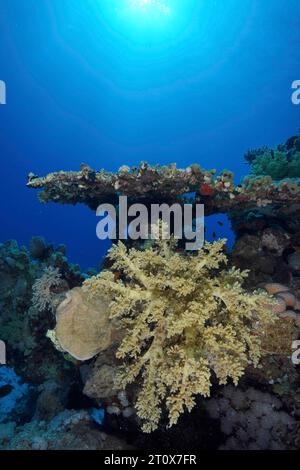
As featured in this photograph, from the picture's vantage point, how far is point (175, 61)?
68.9 meters

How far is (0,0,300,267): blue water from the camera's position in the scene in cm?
5516

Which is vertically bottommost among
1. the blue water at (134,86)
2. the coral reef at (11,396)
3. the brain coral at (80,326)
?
the coral reef at (11,396)

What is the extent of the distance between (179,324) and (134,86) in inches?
3113

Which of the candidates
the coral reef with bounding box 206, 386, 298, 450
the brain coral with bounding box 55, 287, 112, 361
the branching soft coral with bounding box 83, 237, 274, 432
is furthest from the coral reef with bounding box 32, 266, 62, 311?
the coral reef with bounding box 206, 386, 298, 450

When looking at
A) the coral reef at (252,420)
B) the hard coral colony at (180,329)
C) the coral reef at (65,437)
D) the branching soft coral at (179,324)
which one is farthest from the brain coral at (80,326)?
the coral reef at (252,420)

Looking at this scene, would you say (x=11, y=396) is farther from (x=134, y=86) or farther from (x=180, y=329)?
(x=134, y=86)

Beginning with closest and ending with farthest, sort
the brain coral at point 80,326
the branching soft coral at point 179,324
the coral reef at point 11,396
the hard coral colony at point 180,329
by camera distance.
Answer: the branching soft coral at point 179,324 → the hard coral colony at point 180,329 → the brain coral at point 80,326 → the coral reef at point 11,396

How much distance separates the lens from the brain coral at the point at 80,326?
482 cm

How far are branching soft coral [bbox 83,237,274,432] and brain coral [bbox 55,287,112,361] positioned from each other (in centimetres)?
55

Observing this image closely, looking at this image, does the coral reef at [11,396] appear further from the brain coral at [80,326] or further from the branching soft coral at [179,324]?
the branching soft coral at [179,324]

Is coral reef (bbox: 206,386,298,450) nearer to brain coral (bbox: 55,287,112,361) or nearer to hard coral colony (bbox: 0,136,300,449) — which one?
hard coral colony (bbox: 0,136,300,449)

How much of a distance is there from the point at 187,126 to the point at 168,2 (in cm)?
3087

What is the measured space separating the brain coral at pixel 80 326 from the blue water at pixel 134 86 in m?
54.1
